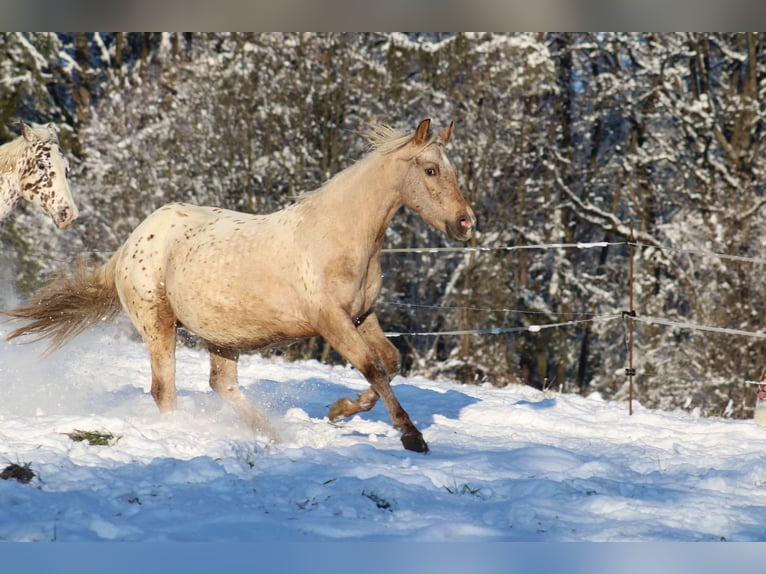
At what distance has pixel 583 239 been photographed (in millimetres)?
17656

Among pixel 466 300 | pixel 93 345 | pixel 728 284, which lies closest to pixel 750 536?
pixel 93 345

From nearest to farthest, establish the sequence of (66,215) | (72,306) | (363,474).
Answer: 1. (363,474)
2. (66,215)
3. (72,306)

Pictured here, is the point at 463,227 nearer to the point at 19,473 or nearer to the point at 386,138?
the point at 386,138

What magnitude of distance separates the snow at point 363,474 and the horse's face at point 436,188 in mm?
1402

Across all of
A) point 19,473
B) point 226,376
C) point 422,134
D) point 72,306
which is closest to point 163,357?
point 226,376

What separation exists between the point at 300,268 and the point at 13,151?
225cm

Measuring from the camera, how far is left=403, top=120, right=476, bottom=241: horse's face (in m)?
5.69

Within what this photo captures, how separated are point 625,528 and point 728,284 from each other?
11155 millimetres

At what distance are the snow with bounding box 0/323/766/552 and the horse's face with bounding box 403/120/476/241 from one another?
1402 millimetres

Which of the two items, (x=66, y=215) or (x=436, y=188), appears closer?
(x=436, y=188)

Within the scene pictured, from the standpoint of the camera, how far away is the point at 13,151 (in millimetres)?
6359

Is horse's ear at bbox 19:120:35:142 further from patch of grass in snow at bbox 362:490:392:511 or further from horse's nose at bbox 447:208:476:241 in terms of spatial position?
patch of grass in snow at bbox 362:490:392:511

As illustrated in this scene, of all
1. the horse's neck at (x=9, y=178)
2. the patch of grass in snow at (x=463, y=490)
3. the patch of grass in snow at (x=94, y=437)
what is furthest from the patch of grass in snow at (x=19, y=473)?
the horse's neck at (x=9, y=178)
